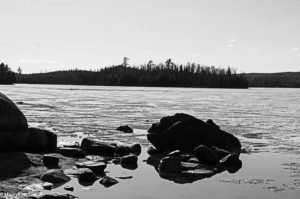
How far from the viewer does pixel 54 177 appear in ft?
43.6

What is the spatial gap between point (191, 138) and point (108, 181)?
8152 mm

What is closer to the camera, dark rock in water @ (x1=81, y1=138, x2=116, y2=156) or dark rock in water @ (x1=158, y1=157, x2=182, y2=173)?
dark rock in water @ (x1=158, y1=157, x2=182, y2=173)

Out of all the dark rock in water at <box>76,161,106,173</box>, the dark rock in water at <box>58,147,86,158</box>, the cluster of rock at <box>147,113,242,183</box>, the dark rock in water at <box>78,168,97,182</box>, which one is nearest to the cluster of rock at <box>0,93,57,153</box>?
the dark rock in water at <box>58,147,86,158</box>

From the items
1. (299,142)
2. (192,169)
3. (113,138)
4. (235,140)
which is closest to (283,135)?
(299,142)

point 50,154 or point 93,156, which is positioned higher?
point 50,154

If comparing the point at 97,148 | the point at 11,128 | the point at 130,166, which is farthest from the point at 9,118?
the point at 130,166

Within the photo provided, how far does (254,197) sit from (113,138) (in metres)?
13.1

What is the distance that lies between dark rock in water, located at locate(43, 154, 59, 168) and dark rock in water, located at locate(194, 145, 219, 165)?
584cm

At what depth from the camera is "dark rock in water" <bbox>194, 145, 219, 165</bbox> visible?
17.5 meters

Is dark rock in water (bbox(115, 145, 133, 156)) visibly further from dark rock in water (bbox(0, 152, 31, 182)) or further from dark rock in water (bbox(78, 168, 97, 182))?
dark rock in water (bbox(78, 168, 97, 182))

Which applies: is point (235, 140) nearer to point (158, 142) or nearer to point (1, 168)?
point (158, 142)

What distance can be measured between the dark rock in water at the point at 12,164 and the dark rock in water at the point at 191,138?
751 centimetres

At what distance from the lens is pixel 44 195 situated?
11102 millimetres

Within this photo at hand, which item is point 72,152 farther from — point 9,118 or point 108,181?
point 108,181
